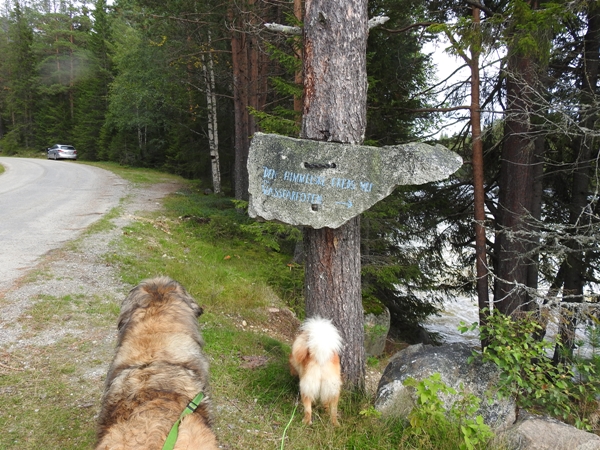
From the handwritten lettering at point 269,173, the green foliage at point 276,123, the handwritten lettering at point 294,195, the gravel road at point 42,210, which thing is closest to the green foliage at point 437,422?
the handwritten lettering at point 294,195

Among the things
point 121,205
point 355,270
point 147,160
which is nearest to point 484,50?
point 355,270

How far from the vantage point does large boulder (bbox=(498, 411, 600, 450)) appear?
348cm

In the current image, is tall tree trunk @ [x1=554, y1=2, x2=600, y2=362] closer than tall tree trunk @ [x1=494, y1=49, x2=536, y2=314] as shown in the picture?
Yes

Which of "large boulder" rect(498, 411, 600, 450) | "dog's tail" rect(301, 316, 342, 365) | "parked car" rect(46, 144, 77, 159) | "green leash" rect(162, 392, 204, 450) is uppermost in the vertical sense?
"parked car" rect(46, 144, 77, 159)

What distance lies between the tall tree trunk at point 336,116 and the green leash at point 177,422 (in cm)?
189

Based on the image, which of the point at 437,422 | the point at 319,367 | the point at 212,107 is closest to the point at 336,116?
the point at 319,367

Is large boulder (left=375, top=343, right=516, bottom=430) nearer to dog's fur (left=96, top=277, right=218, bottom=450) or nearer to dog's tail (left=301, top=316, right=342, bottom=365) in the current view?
dog's tail (left=301, top=316, right=342, bottom=365)

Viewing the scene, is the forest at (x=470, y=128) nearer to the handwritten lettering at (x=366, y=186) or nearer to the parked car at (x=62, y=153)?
the handwritten lettering at (x=366, y=186)

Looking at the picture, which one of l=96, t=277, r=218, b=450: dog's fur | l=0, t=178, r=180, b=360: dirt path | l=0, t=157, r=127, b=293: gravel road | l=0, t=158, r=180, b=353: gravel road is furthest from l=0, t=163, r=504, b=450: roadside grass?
l=0, t=157, r=127, b=293: gravel road

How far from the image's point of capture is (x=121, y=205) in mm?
13469

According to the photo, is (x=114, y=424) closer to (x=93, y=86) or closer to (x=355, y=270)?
(x=355, y=270)

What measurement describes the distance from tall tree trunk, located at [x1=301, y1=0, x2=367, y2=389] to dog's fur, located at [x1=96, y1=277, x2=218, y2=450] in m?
1.33

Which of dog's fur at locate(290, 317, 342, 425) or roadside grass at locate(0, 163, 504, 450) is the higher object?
dog's fur at locate(290, 317, 342, 425)

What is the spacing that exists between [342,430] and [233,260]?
626 cm
